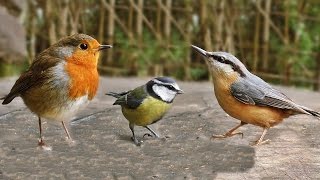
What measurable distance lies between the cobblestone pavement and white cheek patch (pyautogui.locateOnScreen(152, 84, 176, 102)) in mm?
370

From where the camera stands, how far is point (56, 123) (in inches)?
205

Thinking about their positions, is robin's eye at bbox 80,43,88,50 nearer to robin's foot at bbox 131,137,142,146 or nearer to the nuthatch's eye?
the nuthatch's eye

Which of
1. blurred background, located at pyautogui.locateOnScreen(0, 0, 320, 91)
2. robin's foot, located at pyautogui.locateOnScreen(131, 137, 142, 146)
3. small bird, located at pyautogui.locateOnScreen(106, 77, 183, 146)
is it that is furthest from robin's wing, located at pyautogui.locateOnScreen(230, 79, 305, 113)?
blurred background, located at pyautogui.locateOnScreen(0, 0, 320, 91)

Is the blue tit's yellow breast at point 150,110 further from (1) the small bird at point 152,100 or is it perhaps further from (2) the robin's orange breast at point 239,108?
(2) the robin's orange breast at point 239,108

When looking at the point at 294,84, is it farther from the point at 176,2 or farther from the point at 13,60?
the point at 13,60

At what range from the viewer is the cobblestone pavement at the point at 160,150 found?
4082 mm

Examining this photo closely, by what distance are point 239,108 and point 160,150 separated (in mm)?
554

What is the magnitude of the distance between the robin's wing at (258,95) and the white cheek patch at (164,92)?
405mm

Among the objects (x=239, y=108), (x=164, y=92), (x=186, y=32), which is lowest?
(x=186, y=32)

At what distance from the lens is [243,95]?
14.4ft

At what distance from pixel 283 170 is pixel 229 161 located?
1.09ft

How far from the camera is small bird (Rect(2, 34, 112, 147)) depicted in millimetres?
4113

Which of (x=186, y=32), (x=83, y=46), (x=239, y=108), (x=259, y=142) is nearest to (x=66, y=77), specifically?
(x=83, y=46)

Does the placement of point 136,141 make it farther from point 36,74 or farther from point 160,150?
point 36,74
